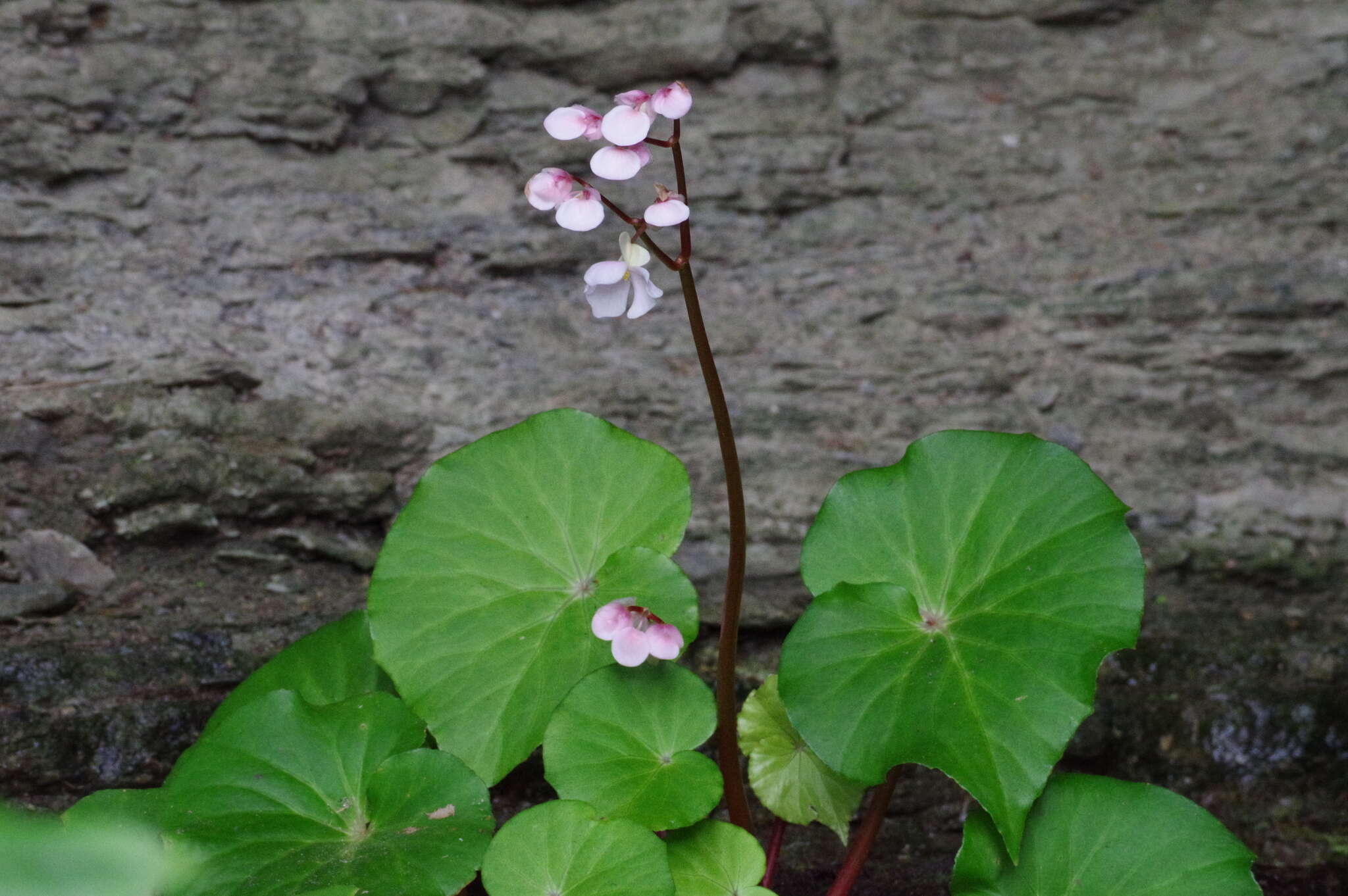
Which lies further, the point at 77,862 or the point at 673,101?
the point at 673,101

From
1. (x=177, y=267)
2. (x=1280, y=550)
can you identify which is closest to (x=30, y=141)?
(x=177, y=267)

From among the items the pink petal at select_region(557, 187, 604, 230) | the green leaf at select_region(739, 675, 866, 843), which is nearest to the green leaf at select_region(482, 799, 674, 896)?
the green leaf at select_region(739, 675, 866, 843)

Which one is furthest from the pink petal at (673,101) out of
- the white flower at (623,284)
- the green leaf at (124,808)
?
the green leaf at (124,808)

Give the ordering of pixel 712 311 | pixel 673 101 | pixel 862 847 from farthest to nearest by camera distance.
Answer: pixel 712 311, pixel 862 847, pixel 673 101

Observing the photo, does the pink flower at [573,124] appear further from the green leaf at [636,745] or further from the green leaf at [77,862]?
the green leaf at [77,862]

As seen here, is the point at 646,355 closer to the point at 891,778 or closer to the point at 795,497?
the point at 795,497

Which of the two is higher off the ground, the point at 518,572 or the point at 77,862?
the point at 77,862

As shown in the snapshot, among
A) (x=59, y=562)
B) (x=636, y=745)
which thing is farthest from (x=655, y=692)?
(x=59, y=562)

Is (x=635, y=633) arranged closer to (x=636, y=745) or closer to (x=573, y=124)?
(x=636, y=745)
